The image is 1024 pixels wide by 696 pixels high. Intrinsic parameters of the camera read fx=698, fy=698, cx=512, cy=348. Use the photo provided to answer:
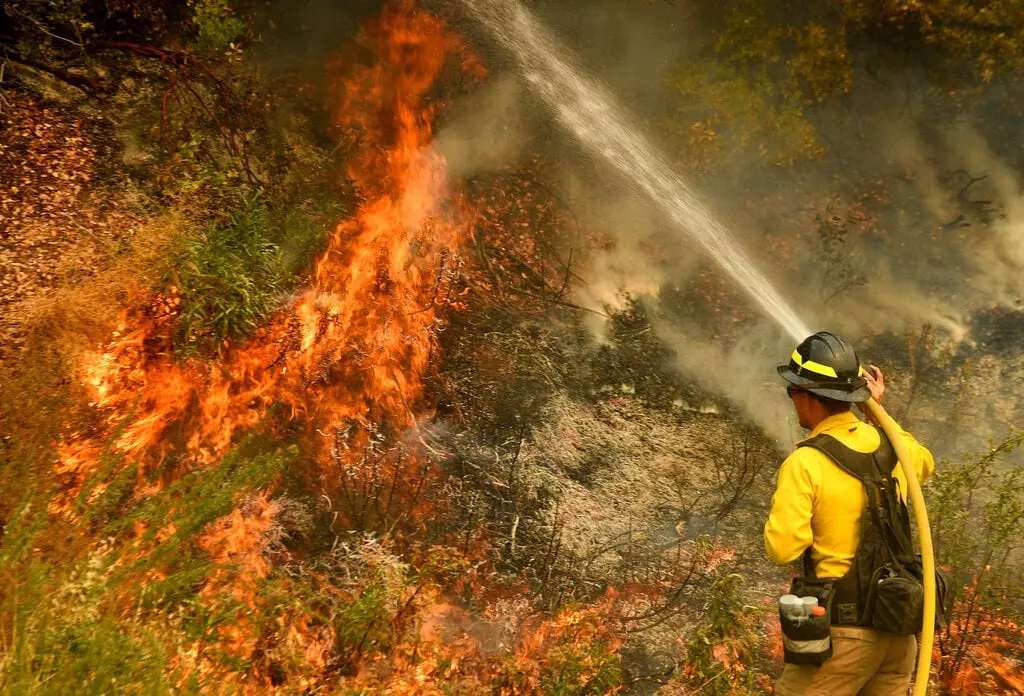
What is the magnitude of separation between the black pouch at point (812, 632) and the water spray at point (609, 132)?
538cm

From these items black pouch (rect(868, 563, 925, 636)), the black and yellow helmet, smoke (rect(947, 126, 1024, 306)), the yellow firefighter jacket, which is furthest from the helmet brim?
smoke (rect(947, 126, 1024, 306))

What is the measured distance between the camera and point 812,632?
10.2 feet

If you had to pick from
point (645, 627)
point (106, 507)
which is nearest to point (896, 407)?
point (645, 627)

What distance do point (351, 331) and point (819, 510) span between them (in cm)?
392

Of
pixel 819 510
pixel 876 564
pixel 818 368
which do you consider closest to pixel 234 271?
pixel 818 368

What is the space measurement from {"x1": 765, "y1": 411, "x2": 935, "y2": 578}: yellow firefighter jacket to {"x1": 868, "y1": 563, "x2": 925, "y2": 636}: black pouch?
0.16 meters

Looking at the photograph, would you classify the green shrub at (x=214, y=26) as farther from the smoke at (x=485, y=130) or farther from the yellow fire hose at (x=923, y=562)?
the yellow fire hose at (x=923, y=562)

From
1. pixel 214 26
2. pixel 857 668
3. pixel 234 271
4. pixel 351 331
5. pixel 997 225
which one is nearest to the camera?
pixel 857 668

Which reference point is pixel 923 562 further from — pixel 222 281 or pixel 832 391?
pixel 222 281

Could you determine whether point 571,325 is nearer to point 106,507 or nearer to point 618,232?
point 618,232

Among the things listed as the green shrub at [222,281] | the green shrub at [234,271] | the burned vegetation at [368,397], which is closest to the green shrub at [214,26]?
the burned vegetation at [368,397]

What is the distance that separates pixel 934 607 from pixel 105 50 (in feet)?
25.6

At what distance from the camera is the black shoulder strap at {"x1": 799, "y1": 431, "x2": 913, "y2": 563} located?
312 centimetres

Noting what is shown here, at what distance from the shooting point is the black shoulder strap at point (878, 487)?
10.2 feet
